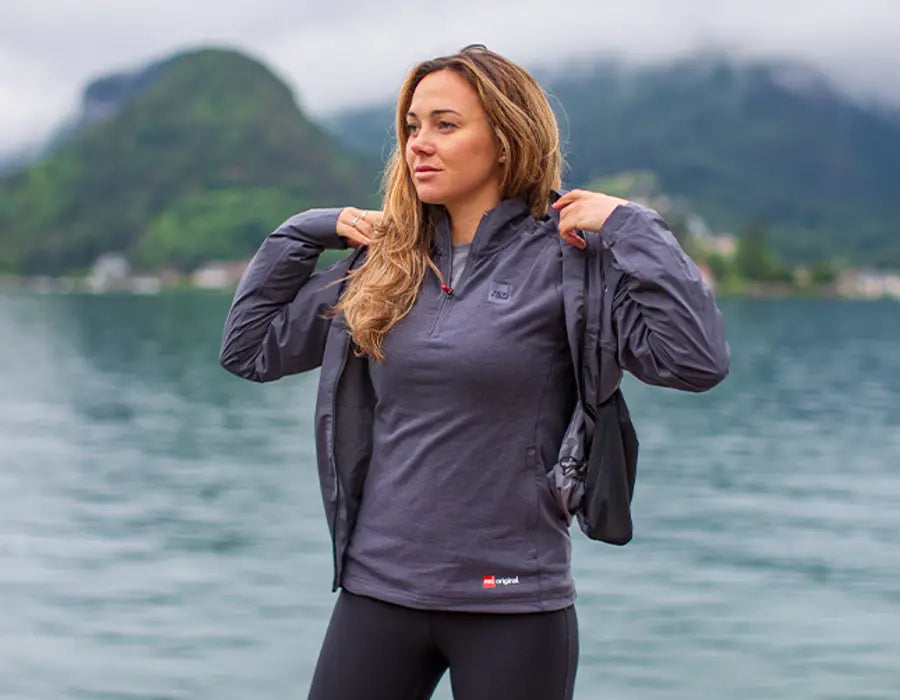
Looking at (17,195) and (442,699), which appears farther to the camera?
(17,195)

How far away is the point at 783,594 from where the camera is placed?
28.7 feet

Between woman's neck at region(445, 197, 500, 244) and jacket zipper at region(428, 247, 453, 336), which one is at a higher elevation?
woman's neck at region(445, 197, 500, 244)

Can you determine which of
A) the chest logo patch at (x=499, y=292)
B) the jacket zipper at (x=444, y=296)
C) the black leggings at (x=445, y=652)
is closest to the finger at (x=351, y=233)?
the jacket zipper at (x=444, y=296)

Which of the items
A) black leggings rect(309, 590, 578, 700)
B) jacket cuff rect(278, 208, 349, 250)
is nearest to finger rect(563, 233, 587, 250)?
jacket cuff rect(278, 208, 349, 250)

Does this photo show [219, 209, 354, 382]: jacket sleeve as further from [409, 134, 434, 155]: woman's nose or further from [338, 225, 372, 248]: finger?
[409, 134, 434, 155]: woman's nose

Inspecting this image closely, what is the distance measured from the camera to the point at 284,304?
8.90 feet

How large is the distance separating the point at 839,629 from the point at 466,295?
5.86 metres

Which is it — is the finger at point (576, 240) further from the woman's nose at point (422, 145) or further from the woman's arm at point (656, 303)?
the woman's nose at point (422, 145)

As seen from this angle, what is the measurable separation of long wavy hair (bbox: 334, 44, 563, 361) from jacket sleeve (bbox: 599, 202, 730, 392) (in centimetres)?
21

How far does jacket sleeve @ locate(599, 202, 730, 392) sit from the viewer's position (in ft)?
7.60

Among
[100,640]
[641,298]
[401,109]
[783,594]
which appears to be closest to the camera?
[641,298]

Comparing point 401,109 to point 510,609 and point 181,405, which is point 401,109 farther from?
point 181,405

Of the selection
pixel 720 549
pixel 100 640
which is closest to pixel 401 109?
pixel 100 640

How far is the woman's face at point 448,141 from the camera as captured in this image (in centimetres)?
247
